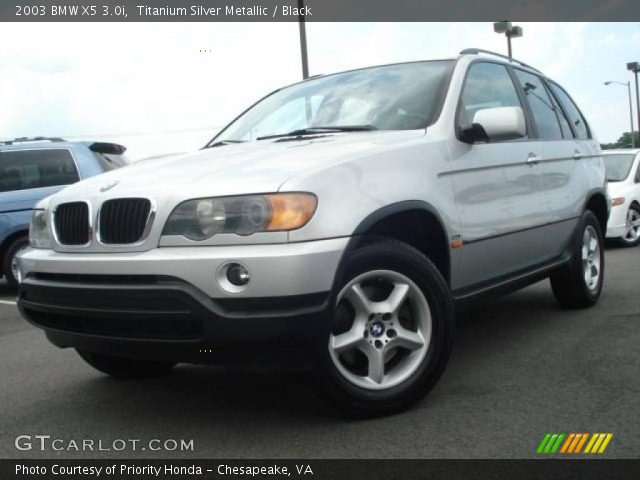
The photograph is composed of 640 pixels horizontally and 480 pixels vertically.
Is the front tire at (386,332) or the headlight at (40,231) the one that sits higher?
the headlight at (40,231)

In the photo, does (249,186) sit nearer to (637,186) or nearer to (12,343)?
(12,343)

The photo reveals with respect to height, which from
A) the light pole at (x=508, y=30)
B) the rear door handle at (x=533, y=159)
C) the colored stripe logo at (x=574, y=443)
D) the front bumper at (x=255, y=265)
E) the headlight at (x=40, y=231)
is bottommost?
the colored stripe logo at (x=574, y=443)

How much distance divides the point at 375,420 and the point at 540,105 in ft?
9.82

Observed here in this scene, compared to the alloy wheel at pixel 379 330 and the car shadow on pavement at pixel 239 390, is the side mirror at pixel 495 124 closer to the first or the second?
the alloy wheel at pixel 379 330

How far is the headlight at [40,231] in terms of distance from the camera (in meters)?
3.40

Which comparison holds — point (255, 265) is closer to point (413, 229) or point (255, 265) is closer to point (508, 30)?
point (413, 229)

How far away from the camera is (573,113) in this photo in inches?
225

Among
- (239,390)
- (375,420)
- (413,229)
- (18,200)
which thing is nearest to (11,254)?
(18,200)

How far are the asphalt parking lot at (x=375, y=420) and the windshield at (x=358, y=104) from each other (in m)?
1.42

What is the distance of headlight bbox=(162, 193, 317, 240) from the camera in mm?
2795

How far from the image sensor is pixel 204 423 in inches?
127

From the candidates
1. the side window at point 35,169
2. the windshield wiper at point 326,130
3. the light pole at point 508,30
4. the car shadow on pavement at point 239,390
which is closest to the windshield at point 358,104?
the windshield wiper at point 326,130

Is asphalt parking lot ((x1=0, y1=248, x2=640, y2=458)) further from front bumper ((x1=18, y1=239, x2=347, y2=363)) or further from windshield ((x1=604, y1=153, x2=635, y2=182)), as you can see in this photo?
windshield ((x1=604, y1=153, x2=635, y2=182))

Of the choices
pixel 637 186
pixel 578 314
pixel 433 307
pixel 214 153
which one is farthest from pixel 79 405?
pixel 637 186
